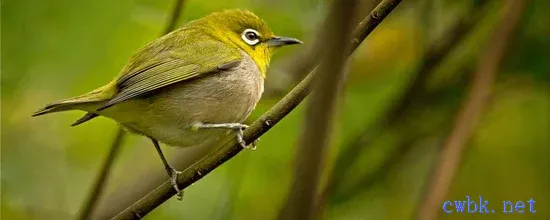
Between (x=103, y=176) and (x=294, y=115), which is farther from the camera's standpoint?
(x=294, y=115)

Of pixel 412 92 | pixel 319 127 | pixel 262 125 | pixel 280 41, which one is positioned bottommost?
pixel 319 127

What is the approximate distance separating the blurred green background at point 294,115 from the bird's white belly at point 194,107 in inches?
11.0

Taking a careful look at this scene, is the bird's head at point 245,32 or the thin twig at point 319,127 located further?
the bird's head at point 245,32

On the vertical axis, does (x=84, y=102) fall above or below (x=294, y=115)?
below

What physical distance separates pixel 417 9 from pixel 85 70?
2.00 m

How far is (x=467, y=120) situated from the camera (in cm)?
281

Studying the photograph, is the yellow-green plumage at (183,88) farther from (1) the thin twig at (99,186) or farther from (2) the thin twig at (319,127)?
(2) the thin twig at (319,127)

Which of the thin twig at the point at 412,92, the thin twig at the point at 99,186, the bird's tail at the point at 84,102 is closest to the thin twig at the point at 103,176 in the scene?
the thin twig at the point at 99,186

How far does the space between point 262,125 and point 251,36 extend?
7.26 feet

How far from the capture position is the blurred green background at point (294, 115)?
3994 mm


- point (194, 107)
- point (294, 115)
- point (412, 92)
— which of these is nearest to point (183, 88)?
point (194, 107)

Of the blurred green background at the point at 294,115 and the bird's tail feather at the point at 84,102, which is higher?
the blurred green background at the point at 294,115

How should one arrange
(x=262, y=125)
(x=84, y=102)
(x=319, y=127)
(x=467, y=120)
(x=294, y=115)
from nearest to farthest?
(x=319, y=127)
(x=262, y=125)
(x=467, y=120)
(x=84, y=102)
(x=294, y=115)

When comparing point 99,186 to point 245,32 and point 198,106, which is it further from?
point 245,32
